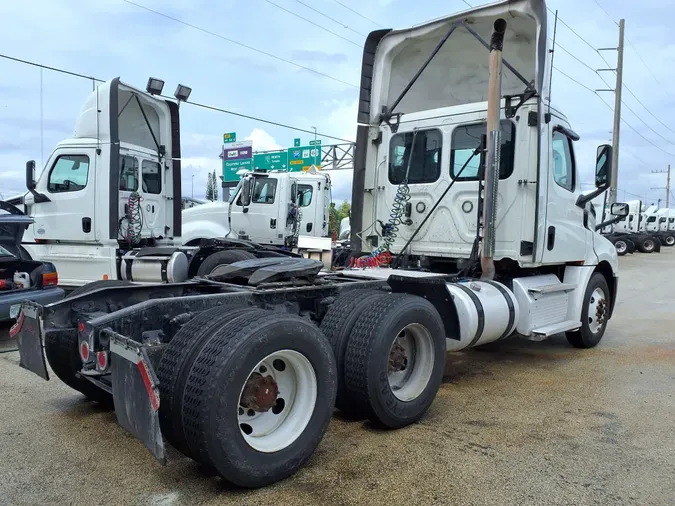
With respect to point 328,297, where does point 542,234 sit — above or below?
above

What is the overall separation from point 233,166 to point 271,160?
8.54 ft

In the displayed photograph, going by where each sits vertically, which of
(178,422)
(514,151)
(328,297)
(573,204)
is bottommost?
(178,422)

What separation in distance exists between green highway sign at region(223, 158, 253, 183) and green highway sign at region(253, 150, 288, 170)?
55cm

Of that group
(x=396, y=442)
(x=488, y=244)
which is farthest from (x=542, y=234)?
(x=396, y=442)

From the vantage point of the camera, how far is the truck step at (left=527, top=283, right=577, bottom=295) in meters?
6.04

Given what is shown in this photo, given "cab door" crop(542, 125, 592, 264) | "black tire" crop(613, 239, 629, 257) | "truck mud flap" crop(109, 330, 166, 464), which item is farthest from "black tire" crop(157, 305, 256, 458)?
"black tire" crop(613, 239, 629, 257)

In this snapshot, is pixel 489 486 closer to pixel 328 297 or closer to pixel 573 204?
pixel 328 297

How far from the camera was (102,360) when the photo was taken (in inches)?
129

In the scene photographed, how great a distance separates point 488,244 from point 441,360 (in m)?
1.82

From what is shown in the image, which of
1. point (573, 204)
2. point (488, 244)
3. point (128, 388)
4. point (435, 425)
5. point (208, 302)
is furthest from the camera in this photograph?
point (573, 204)

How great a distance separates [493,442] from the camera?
3949mm

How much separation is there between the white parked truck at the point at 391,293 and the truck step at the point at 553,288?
3cm

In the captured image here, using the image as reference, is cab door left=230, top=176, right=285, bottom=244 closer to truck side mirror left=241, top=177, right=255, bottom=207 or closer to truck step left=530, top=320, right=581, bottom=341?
truck side mirror left=241, top=177, right=255, bottom=207

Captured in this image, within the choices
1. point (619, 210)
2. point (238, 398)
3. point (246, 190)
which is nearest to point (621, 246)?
point (246, 190)
